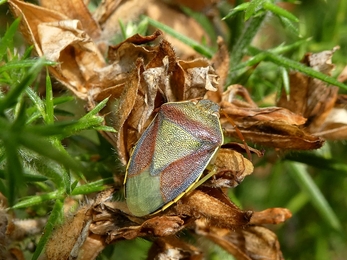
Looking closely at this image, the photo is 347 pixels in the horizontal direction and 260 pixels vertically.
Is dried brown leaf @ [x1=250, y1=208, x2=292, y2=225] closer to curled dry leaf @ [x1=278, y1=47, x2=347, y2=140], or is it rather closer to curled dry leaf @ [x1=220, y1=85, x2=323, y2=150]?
curled dry leaf @ [x1=220, y1=85, x2=323, y2=150]

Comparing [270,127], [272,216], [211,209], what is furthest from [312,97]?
[211,209]

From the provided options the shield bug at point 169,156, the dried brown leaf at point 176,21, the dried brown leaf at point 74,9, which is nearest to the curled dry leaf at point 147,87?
the shield bug at point 169,156

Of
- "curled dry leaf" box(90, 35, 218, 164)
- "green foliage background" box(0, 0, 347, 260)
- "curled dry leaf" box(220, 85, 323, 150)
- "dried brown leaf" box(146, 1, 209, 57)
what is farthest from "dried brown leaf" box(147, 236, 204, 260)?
"dried brown leaf" box(146, 1, 209, 57)

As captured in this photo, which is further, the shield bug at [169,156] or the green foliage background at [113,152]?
the shield bug at [169,156]

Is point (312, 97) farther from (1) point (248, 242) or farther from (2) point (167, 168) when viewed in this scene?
(2) point (167, 168)

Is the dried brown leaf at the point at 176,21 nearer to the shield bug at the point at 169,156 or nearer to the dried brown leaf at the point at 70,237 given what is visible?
the shield bug at the point at 169,156

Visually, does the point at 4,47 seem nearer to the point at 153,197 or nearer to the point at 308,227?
the point at 153,197
